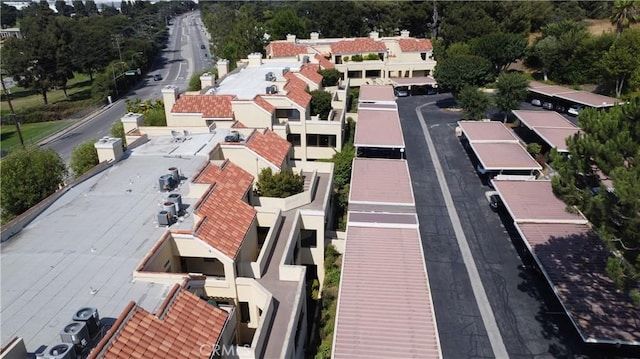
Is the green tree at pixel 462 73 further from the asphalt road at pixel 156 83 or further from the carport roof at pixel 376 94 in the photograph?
the asphalt road at pixel 156 83

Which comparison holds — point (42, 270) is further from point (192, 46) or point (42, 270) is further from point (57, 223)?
point (192, 46)

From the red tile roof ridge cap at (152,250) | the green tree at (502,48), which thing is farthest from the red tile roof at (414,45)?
the red tile roof ridge cap at (152,250)

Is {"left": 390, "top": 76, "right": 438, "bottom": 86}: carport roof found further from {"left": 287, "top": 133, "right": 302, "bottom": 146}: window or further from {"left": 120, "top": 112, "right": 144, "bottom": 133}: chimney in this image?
{"left": 120, "top": 112, "right": 144, "bottom": 133}: chimney

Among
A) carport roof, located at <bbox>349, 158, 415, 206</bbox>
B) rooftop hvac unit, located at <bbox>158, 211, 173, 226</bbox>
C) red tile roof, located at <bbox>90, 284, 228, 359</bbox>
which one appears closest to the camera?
red tile roof, located at <bbox>90, 284, 228, 359</bbox>

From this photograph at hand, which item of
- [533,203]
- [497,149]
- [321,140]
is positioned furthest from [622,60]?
[321,140]

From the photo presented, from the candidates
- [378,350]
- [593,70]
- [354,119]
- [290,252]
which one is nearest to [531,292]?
[378,350]

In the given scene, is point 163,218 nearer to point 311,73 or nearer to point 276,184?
point 276,184

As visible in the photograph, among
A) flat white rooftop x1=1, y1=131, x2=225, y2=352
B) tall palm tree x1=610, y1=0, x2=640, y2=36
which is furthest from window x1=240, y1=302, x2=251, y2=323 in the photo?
tall palm tree x1=610, y1=0, x2=640, y2=36
